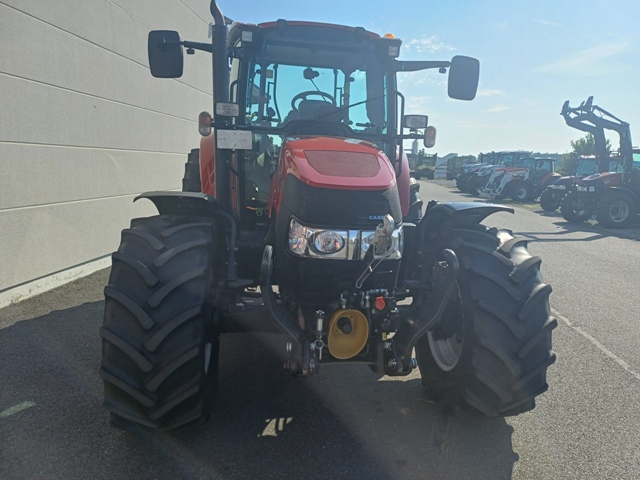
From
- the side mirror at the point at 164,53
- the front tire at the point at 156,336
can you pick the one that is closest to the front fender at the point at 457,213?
the front tire at the point at 156,336

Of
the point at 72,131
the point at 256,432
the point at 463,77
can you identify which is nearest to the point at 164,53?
the point at 463,77

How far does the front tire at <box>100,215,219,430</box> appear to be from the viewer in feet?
7.93

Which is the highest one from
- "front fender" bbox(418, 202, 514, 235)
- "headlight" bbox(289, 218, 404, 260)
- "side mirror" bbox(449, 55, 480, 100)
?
"side mirror" bbox(449, 55, 480, 100)

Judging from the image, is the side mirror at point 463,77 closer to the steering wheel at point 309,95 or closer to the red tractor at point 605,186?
the steering wheel at point 309,95

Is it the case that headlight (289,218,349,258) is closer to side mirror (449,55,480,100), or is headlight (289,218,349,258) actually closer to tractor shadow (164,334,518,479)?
tractor shadow (164,334,518,479)

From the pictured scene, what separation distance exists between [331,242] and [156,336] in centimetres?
100

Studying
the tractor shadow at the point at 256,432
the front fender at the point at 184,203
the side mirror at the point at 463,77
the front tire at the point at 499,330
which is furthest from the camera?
the side mirror at the point at 463,77

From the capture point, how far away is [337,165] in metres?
2.64

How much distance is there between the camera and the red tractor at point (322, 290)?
2459 millimetres

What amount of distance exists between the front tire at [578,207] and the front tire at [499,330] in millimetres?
14083

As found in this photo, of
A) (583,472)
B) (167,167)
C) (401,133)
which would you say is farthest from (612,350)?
(167,167)

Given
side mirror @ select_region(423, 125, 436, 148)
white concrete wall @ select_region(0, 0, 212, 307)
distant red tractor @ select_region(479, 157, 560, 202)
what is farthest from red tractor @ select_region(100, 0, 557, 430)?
distant red tractor @ select_region(479, 157, 560, 202)

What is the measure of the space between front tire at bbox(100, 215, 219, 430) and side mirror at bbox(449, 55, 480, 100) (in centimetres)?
236

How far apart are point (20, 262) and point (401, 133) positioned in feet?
13.3
